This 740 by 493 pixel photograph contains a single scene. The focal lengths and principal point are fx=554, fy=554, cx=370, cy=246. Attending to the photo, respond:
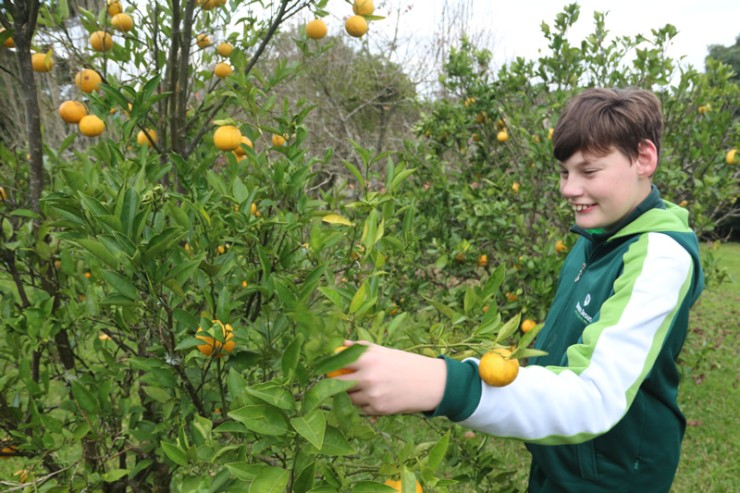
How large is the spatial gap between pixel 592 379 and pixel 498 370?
19 cm

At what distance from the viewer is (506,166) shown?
3.84 meters

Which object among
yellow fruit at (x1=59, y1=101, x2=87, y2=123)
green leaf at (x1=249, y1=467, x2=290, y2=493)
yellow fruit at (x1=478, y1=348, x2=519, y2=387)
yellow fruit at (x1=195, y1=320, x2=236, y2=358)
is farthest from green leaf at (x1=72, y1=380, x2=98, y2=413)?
yellow fruit at (x1=59, y1=101, x2=87, y2=123)

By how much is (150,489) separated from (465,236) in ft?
7.73

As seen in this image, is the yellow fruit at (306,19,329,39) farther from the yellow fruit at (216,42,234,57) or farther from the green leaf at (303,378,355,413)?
the green leaf at (303,378,355,413)

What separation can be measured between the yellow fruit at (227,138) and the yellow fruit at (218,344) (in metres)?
0.71

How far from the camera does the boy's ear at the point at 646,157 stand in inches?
51.6

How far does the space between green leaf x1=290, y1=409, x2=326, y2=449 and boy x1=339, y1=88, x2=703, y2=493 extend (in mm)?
64

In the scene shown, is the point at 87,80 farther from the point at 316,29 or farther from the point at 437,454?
the point at 437,454

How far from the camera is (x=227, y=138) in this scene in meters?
1.64

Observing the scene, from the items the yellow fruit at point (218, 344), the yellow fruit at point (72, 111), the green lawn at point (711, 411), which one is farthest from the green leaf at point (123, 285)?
the green lawn at point (711, 411)

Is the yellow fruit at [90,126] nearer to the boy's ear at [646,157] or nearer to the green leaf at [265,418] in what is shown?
the green leaf at [265,418]

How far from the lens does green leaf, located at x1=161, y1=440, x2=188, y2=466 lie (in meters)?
0.98

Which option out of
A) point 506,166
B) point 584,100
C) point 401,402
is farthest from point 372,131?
point 401,402

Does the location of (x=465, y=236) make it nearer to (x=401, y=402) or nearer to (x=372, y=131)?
(x=401, y=402)
